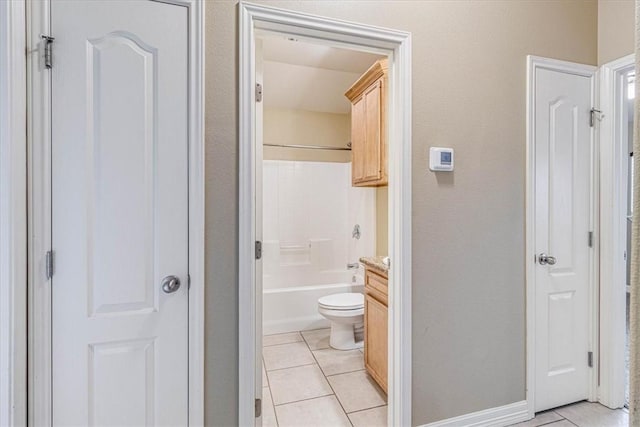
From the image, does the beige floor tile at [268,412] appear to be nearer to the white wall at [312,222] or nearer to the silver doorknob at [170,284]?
the silver doorknob at [170,284]

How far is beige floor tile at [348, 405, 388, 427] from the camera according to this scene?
1936 millimetres

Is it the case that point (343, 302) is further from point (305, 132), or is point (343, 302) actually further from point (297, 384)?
point (305, 132)

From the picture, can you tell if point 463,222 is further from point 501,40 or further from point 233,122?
point 233,122

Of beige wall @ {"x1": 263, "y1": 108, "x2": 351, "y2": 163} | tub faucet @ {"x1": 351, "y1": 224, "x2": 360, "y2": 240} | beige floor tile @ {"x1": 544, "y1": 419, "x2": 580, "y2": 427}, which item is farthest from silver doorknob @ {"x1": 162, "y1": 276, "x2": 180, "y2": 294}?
tub faucet @ {"x1": 351, "y1": 224, "x2": 360, "y2": 240}

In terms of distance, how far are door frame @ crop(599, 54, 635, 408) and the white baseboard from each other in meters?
0.64

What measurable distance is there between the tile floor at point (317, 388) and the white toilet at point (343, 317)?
3.4 inches

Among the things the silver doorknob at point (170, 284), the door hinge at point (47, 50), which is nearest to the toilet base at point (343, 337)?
the silver doorknob at point (170, 284)

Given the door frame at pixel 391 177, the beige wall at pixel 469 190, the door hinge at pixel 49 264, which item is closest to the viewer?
the door hinge at pixel 49 264

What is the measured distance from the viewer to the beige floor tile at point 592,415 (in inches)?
75.6

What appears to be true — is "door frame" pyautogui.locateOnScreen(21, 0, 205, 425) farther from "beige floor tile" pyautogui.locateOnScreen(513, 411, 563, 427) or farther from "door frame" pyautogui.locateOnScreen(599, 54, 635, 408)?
"door frame" pyautogui.locateOnScreen(599, 54, 635, 408)

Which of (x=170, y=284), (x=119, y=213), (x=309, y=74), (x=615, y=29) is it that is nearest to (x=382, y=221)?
(x=309, y=74)

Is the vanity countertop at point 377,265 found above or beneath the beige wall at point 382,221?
beneath

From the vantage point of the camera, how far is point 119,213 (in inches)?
50.9

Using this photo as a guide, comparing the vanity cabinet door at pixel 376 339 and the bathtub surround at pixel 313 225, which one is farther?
the bathtub surround at pixel 313 225
